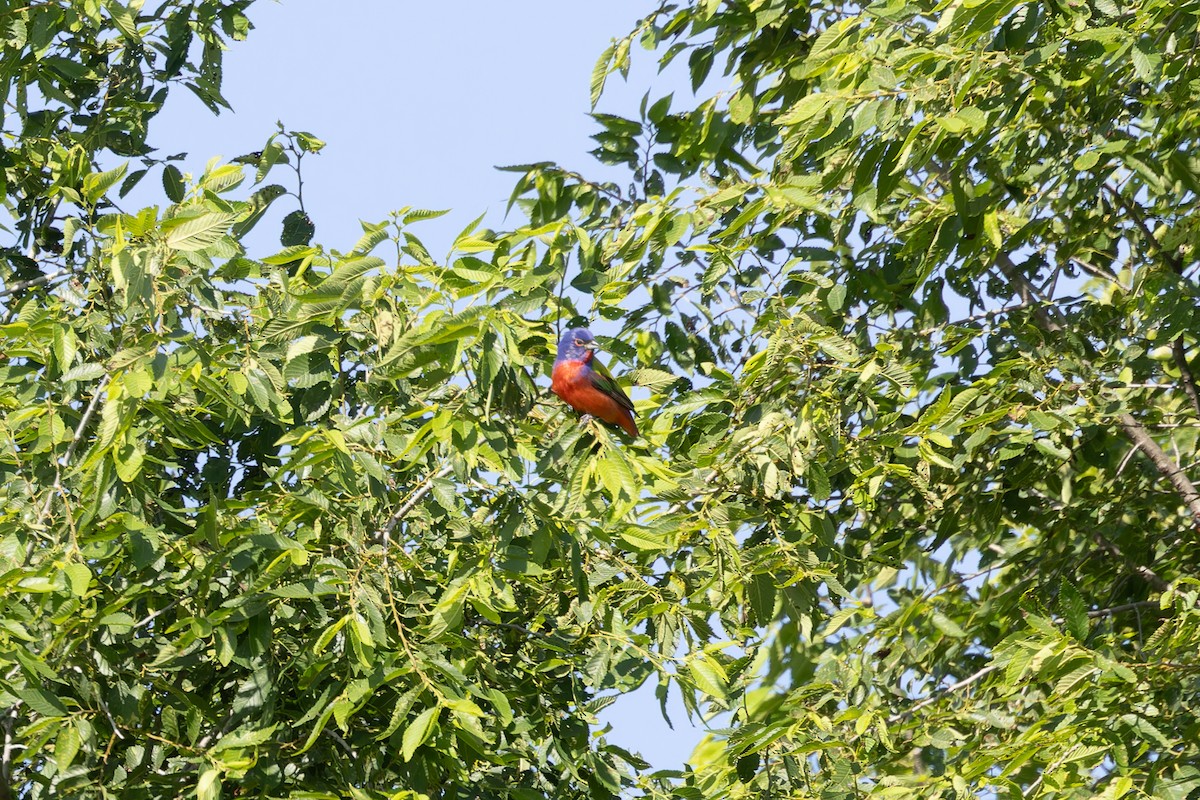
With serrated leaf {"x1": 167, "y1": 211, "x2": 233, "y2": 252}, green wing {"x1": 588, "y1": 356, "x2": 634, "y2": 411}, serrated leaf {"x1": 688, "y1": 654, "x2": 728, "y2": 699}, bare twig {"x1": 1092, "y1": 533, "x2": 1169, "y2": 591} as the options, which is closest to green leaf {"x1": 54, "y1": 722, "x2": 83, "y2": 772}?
serrated leaf {"x1": 167, "y1": 211, "x2": 233, "y2": 252}

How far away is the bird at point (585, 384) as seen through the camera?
476 cm

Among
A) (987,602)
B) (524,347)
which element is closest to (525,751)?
(524,347)

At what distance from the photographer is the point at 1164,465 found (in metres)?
5.34

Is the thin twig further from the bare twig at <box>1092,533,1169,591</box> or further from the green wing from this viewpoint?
the bare twig at <box>1092,533,1169,591</box>

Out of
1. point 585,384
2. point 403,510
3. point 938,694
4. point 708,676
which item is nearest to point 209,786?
point 403,510

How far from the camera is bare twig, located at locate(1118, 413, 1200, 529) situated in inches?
208

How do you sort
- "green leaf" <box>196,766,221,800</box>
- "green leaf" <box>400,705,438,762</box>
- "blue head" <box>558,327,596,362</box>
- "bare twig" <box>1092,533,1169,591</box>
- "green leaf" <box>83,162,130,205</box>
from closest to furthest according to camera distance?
"green leaf" <box>400,705,438,762</box> → "green leaf" <box>196,766,221,800</box> → "green leaf" <box>83,162,130,205</box> → "blue head" <box>558,327,596,362</box> → "bare twig" <box>1092,533,1169,591</box>

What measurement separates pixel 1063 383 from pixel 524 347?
2.21 metres

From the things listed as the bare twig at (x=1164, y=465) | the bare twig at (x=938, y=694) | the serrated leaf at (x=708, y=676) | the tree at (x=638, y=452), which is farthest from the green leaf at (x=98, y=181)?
the bare twig at (x=1164, y=465)

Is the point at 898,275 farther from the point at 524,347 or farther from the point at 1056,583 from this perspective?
the point at 524,347

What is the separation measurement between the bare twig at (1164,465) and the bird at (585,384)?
207cm

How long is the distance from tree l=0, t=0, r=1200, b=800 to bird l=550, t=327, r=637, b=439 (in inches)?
6.5

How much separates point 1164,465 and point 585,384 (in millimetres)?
2453

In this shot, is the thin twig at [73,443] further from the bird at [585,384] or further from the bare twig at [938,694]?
the bare twig at [938,694]
